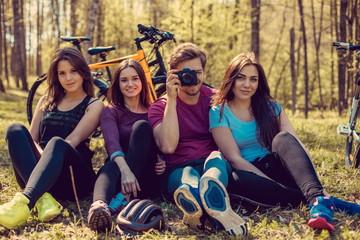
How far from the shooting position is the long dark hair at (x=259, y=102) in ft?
8.78

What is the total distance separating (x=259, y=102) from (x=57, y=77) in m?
1.81

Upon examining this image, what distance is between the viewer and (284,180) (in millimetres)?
2459

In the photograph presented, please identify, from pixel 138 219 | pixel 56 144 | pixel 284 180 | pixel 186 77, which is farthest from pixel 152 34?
pixel 138 219

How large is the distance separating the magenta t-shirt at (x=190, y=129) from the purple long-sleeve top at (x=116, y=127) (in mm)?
241

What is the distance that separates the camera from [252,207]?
2.43 m

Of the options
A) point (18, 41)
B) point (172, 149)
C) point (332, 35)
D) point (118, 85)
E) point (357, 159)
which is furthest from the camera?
point (332, 35)

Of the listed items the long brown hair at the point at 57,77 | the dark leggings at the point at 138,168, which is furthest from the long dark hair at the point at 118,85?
the dark leggings at the point at 138,168

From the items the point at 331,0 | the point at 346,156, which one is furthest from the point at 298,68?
the point at 346,156

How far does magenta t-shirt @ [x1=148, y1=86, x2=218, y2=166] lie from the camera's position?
2.64 metres

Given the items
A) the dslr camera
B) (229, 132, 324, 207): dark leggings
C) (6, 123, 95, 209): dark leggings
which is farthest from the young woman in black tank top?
(229, 132, 324, 207): dark leggings

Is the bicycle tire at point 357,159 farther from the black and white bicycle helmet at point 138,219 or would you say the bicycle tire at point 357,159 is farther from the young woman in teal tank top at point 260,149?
the black and white bicycle helmet at point 138,219

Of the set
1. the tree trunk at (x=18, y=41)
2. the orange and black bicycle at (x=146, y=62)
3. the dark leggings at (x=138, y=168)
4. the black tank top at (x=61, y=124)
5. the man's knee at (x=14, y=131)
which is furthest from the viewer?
the tree trunk at (x=18, y=41)

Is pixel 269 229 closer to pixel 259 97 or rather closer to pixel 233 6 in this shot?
pixel 259 97

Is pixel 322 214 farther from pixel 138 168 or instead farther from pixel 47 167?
pixel 47 167
